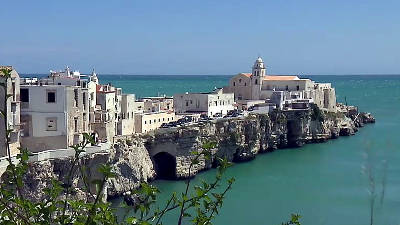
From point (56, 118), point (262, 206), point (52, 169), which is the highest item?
point (56, 118)

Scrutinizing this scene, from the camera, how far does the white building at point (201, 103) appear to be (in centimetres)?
4119

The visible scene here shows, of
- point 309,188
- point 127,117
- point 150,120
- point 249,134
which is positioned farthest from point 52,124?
point 249,134

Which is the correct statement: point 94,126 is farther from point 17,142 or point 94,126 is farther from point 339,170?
point 339,170

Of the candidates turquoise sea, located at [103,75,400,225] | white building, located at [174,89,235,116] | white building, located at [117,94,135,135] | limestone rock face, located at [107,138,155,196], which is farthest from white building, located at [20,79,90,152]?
white building, located at [174,89,235,116]

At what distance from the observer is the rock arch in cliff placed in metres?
33.0

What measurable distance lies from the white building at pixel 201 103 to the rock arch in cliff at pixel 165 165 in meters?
7.51

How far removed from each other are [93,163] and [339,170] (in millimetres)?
16414

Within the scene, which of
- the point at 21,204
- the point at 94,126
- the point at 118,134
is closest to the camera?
the point at 21,204

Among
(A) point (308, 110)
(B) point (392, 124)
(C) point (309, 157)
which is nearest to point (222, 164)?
(C) point (309, 157)

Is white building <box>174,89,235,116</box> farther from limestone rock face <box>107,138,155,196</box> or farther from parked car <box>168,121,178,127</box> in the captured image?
limestone rock face <box>107,138,155,196</box>

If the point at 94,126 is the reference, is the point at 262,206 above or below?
below

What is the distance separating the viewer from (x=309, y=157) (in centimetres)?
4119

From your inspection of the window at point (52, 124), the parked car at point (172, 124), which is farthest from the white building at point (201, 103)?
the window at point (52, 124)

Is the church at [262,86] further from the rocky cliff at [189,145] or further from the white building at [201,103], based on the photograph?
the white building at [201,103]
